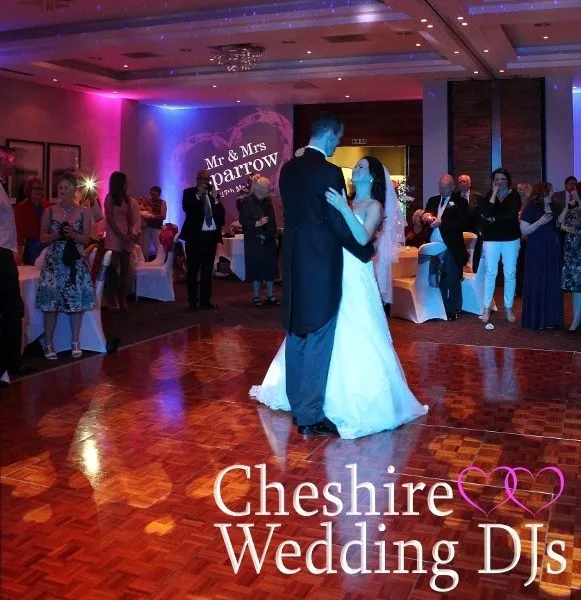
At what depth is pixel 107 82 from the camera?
1220 centimetres

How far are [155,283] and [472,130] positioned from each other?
544cm

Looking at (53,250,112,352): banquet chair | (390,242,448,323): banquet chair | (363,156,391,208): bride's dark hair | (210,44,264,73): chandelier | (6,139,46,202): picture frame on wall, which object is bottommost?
(53,250,112,352): banquet chair

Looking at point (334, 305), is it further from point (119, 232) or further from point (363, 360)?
point (119, 232)

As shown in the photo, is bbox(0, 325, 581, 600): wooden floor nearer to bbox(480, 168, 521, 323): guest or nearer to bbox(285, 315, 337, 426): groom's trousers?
bbox(285, 315, 337, 426): groom's trousers

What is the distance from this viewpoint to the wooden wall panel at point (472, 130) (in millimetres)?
11875

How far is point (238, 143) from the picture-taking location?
1516 cm

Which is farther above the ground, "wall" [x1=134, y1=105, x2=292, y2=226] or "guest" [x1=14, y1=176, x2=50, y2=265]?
"wall" [x1=134, y1=105, x2=292, y2=226]

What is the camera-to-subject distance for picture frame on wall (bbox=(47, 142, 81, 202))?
12867mm

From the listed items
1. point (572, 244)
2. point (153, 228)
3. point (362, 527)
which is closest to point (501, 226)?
point (572, 244)

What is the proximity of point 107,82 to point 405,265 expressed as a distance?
20.4 feet

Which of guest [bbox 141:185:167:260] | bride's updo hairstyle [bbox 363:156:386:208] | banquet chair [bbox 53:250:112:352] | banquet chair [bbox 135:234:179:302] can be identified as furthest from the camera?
guest [bbox 141:185:167:260]

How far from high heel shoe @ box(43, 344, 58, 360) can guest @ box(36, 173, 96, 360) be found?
0.31 metres

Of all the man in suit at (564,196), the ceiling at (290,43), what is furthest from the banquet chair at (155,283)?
the man in suit at (564,196)

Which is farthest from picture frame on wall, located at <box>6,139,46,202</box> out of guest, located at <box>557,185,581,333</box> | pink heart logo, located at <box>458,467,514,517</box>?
pink heart logo, located at <box>458,467,514,517</box>
